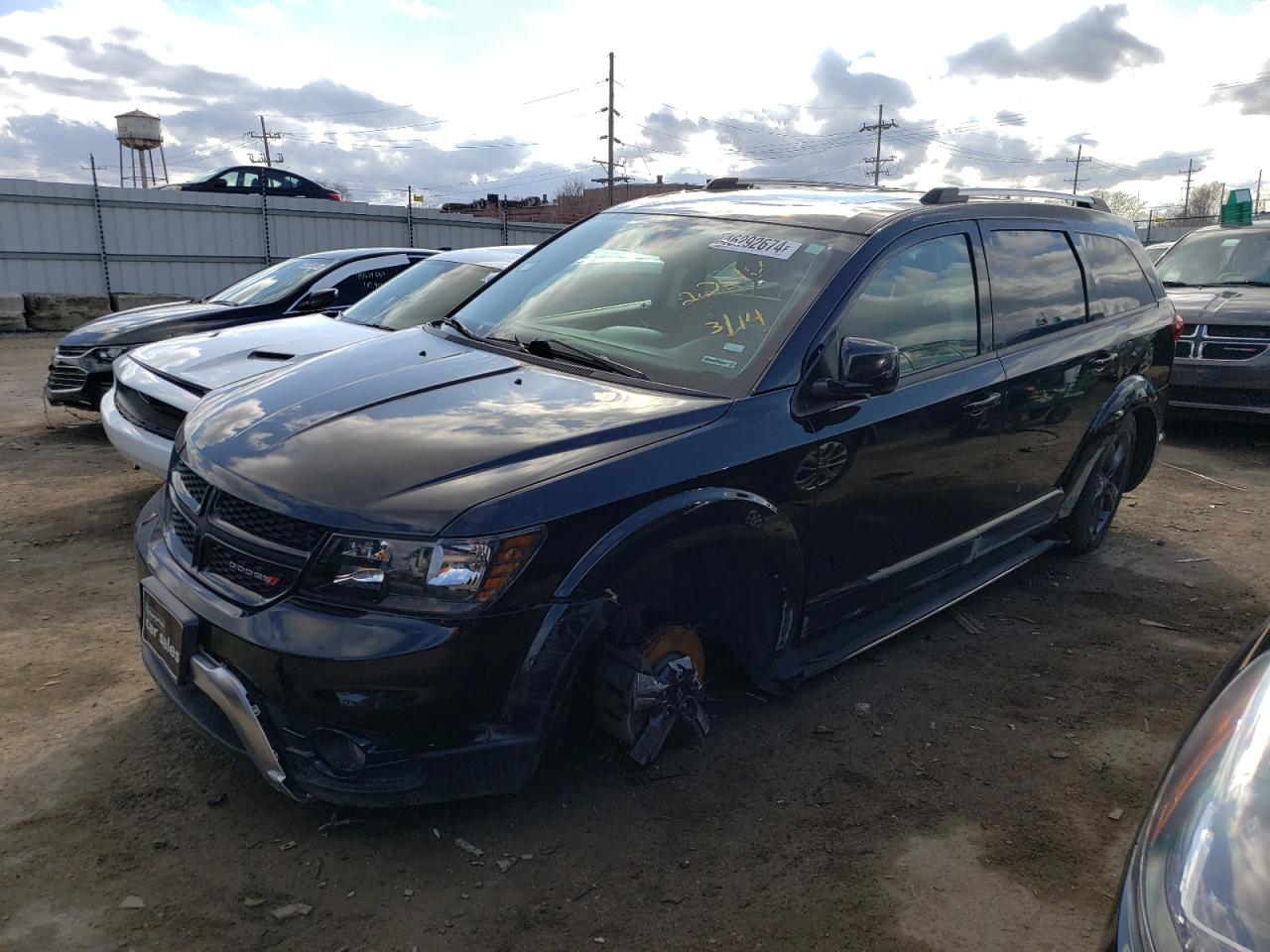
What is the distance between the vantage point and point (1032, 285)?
4.18 meters

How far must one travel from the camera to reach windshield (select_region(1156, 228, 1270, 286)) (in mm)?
8852

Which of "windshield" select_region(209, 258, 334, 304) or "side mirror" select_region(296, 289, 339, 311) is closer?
"side mirror" select_region(296, 289, 339, 311)

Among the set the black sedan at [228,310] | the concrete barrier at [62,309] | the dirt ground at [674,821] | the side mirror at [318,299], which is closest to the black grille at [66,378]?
the black sedan at [228,310]

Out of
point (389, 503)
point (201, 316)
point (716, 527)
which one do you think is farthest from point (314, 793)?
point (201, 316)

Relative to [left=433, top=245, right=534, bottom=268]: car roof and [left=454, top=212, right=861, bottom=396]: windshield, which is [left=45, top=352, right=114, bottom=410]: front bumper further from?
[left=454, top=212, right=861, bottom=396]: windshield

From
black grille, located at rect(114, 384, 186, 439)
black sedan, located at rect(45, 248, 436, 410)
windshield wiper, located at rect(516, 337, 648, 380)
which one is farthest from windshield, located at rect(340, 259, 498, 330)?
windshield wiper, located at rect(516, 337, 648, 380)

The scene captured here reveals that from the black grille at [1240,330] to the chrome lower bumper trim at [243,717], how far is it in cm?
842

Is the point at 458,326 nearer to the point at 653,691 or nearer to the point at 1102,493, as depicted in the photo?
the point at 653,691

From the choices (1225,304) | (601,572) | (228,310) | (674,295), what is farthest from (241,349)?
(1225,304)

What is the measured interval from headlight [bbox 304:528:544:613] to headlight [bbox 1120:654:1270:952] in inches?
58.7

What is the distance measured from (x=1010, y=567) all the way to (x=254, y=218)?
751 inches

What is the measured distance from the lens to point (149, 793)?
111 inches

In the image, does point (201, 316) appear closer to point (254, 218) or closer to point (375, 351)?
point (375, 351)

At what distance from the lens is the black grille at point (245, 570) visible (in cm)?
244
